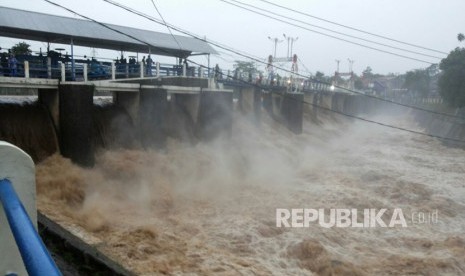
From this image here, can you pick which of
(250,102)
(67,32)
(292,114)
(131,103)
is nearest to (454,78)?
(292,114)

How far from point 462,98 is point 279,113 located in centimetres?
1783

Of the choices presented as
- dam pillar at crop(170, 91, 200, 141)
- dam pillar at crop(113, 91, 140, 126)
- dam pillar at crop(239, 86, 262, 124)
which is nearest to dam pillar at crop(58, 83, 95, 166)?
dam pillar at crop(113, 91, 140, 126)

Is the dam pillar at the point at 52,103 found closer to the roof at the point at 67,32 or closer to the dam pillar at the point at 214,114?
the roof at the point at 67,32

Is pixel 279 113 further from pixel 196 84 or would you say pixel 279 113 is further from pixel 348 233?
pixel 348 233

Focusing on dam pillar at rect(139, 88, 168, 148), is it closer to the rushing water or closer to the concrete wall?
the rushing water

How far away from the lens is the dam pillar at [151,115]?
15992 mm

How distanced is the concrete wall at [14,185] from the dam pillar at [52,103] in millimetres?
11630

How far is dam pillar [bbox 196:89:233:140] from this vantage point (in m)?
19.4

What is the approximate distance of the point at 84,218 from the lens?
9.61 meters

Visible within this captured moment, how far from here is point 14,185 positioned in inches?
95.3

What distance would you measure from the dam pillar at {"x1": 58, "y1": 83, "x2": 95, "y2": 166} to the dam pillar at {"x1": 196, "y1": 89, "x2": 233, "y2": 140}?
7228 mm

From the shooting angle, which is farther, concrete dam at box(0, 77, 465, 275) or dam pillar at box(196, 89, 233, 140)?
dam pillar at box(196, 89, 233, 140)

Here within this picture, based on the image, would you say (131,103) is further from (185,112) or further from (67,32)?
(67,32)

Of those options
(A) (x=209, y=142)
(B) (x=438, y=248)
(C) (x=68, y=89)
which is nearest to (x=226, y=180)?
(A) (x=209, y=142)
